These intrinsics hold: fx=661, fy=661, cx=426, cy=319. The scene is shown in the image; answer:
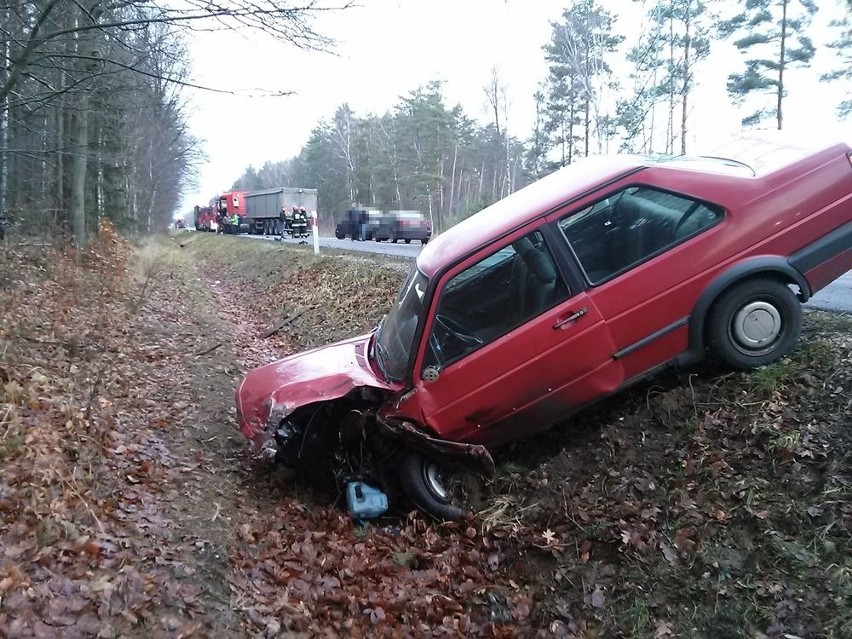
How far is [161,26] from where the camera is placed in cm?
580

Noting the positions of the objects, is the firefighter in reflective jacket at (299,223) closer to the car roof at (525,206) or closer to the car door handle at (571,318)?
the car roof at (525,206)

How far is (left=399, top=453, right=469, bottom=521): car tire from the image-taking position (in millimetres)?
4859

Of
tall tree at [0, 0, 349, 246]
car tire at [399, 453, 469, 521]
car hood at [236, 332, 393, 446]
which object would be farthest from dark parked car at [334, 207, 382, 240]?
car tire at [399, 453, 469, 521]

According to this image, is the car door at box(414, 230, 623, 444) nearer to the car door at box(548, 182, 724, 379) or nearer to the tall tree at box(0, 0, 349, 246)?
the car door at box(548, 182, 724, 379)

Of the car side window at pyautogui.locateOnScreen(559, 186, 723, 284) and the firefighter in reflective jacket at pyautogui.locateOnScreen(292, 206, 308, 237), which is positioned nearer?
the car side window at pyautogui.locateOnScreen(559, 186, 723, 284)

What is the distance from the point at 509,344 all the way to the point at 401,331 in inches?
37.0

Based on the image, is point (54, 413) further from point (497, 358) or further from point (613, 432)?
point (613, 432)

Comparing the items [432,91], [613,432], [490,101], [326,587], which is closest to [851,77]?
[490,101]

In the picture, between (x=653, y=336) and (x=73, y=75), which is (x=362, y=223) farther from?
(x=653, y=336)

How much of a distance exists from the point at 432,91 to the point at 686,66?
29394 mm

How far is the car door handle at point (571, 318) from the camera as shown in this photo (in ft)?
14.8

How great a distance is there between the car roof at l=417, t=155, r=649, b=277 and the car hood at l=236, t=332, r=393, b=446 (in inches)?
38.1

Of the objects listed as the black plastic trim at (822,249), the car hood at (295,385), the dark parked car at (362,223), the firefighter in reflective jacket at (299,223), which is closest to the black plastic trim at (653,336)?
the black plastic trim at (822,249)

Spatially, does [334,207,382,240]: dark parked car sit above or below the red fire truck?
below
